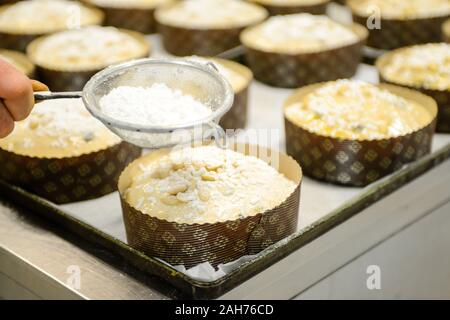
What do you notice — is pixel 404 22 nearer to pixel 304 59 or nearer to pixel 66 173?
pixel 304 59

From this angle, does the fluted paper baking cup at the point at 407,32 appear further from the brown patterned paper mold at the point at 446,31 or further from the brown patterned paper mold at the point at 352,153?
the brown patterned paper mold at the point at 352,153

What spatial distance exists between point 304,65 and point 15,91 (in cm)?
136

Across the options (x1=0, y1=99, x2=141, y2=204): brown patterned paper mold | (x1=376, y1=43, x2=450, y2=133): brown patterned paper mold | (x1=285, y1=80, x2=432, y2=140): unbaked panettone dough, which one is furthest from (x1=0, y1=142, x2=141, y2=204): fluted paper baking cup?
(x1=376, y1=43, x2=450, y2=133): brown patterned paper mold

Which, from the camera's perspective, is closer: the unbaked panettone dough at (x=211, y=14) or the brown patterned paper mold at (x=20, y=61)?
the brown patterned paper mold at (x=20, y=61)

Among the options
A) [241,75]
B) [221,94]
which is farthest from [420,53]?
[221,94]

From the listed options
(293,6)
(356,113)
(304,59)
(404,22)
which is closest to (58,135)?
(356,113)

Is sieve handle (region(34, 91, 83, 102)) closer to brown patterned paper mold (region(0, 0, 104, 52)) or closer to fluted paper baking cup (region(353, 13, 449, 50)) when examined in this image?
brown patterned paper mold (region(0, 0, 104, 52))

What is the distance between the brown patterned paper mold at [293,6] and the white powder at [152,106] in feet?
4.83

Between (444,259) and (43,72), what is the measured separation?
1.53 metres

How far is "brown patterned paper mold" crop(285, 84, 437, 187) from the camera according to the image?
202cm

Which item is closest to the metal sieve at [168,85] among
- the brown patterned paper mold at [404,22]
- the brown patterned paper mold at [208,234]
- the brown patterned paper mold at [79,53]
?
the brown patterned paper mold at [208,234]

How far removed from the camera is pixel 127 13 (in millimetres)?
3170

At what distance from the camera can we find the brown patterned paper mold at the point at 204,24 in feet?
9.64

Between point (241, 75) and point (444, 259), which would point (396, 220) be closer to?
point (444, 259)
